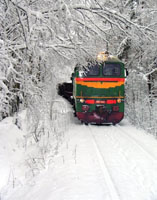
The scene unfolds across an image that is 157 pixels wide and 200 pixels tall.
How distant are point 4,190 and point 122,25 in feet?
15.8

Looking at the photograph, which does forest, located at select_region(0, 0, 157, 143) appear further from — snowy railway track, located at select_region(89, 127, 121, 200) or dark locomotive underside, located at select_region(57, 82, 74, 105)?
dark locomotive underside, located at select_region(57, 82, 74, 105)

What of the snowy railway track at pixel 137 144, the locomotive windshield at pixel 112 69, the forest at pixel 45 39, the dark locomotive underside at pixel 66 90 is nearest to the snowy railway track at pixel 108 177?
the snowy railway track at pixel 137 144

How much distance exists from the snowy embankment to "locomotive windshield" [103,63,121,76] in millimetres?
3374

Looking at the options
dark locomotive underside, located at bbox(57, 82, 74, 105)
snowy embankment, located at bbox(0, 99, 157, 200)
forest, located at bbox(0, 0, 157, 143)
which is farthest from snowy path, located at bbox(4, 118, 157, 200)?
dark locomotive underside, located at bbox(57, 82, 74, 105)

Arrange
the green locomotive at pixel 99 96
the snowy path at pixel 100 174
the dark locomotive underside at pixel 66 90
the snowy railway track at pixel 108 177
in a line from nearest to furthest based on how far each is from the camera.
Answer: the snowy railway track at pixel 108 177 < the snowy path at pixel 100 174 < the green locomotive at pixel 99 96 < the dark locomotive underside at pixel 66 90

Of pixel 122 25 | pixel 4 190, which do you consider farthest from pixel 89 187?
pixel 122 25

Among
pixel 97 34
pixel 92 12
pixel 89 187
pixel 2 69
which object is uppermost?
pixel 92 12

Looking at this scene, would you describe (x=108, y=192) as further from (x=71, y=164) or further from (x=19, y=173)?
(x=19, y=173)

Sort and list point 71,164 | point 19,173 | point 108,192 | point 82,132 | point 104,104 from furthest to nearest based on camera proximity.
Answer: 1. point 104,104
2. point 82,132
3. point 19,173
4. point 71,164
5. point 108,192

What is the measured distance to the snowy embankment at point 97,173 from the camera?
11.8 feet

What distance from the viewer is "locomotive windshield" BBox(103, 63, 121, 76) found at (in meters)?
9.35

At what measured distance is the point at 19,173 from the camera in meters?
5.25

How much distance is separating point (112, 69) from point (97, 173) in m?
5.81

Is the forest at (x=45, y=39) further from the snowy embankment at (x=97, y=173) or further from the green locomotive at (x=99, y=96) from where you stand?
the snowy embankment at (x=97, y=173)
